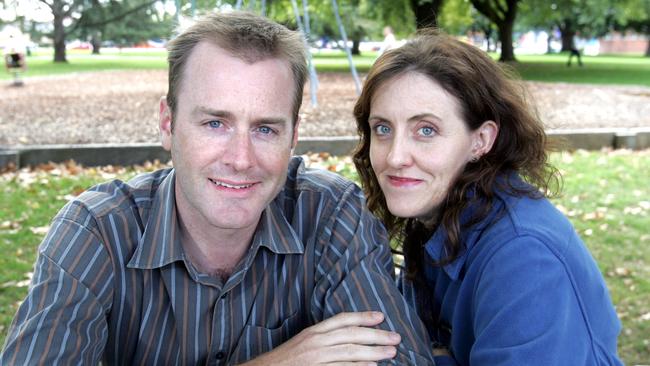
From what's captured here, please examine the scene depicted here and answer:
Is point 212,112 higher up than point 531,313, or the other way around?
point 212,112

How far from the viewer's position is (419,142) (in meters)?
2.43

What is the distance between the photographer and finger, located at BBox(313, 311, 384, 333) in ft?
7.59

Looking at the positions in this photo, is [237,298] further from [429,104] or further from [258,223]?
[429,104]

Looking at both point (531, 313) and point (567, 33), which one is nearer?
point (531, 313)

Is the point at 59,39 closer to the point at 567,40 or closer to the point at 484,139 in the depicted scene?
the point at 484,139

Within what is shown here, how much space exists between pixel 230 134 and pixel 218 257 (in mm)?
457

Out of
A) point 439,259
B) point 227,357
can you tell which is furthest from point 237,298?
point 439,259

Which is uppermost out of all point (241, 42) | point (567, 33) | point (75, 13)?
point (567, 33)

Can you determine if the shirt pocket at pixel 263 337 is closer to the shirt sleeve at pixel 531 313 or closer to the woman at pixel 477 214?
the woman at pixel 477 214

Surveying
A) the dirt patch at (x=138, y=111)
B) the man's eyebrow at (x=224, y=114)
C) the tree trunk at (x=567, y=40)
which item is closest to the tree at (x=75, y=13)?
the dirt patch at (x=138, y=111)

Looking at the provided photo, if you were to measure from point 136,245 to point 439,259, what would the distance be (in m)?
1.03

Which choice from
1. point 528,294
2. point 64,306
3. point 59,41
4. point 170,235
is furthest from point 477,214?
point 59,41

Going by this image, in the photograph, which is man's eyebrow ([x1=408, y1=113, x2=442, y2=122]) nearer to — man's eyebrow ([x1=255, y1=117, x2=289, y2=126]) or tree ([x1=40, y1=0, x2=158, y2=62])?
man's eyebrow ([x1=255, y1=117, x2=289, y2=126])

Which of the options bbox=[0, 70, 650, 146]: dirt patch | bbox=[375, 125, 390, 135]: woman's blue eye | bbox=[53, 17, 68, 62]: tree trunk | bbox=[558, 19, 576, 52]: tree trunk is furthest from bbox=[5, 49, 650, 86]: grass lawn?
bbox=[558, 19, 576, 52]: tree trunk
